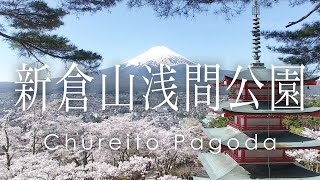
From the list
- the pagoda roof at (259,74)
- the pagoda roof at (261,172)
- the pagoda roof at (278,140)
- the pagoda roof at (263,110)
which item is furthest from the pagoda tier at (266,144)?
the pagoda roof at (259,74)

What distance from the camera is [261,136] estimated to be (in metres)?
8.30

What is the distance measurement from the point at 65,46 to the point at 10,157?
13762 millimetres

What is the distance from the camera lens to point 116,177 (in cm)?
1991

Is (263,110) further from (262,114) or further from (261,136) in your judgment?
(261,136)

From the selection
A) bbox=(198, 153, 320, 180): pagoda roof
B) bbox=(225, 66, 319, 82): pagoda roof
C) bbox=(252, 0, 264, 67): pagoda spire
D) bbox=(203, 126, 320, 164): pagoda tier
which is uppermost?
bbox=(252, 0, 264, 67): pagoda spire

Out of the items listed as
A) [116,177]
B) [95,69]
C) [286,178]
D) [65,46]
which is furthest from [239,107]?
[116,177]

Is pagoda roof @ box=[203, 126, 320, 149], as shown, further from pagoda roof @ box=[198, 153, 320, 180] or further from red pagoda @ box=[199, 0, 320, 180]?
pagoda roof @ box=[198, 153, 320, 180]

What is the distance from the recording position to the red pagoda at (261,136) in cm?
809

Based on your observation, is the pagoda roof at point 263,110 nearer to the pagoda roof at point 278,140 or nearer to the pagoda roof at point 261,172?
the pagoda roof at point 278,140

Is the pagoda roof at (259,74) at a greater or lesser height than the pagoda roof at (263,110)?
greater

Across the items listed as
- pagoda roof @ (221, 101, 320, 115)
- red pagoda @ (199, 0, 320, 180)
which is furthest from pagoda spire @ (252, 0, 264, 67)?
pagoda roof @ (221, 101, 320, 115)

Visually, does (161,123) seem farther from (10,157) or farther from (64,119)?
(10,157)

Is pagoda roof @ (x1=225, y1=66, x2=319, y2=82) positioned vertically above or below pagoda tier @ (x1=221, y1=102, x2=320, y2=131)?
above

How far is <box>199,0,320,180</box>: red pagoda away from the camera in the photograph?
26.5 ft
